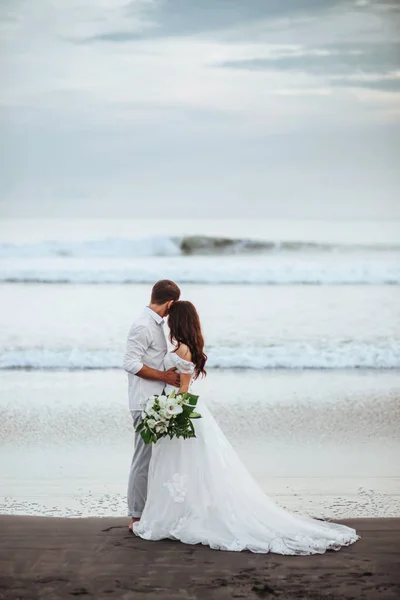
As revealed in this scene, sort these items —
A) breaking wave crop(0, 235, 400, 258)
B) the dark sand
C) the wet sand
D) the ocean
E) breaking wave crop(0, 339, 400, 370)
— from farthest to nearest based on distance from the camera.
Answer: breaking wave crop(0, 235, 400, 258) < breaking wave crop(0, 339, 400, 370) < the ocean < the wet sand < the dark sand

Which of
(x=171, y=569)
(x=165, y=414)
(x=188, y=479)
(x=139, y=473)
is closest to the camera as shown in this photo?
(x=171, y=569)

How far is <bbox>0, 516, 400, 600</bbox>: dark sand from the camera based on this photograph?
2.58 m

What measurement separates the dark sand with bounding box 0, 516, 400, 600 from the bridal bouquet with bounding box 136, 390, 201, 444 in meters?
0.36

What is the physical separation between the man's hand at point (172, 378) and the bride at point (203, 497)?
0.03 meters

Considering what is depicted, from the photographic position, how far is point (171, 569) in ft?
9.10

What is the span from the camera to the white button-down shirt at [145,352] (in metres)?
3.17

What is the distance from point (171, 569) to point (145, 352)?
0.77 meters

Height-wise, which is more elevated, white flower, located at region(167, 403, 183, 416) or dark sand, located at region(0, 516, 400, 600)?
white flower, located at region(167, 403, 183, 416)

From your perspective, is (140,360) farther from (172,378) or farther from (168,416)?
(168,416)

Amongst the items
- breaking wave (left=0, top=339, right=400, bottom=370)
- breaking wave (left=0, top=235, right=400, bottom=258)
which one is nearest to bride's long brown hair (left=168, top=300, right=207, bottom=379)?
breaking wave (left=0, top=339, right=400, bottom=370)

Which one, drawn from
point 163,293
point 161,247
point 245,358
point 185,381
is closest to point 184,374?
point 185,381

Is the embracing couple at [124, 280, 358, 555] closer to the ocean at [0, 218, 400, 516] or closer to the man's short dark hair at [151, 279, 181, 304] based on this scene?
the man's short dark hair at [151, 279, 181, 304]

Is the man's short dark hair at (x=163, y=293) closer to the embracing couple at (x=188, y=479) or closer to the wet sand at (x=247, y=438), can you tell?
the embracing couple at (x=188, y=479)

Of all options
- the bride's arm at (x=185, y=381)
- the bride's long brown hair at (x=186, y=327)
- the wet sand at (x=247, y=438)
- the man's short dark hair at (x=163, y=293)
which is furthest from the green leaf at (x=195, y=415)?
the wet sand at (x=247, y=438)
